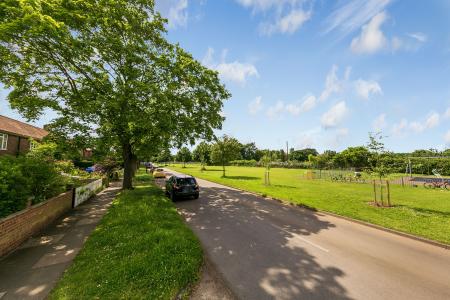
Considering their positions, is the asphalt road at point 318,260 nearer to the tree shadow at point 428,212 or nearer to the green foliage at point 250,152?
the tree shadow at point 428,212

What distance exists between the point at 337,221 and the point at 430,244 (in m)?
3.25

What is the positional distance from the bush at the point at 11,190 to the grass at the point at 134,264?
8.64 feet

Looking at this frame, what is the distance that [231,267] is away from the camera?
543 centimetres

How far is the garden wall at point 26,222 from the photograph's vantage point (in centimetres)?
618

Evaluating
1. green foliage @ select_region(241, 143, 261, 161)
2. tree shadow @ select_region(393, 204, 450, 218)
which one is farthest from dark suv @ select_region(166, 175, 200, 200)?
green foliage @ select_region(241, 143, 261, 161)

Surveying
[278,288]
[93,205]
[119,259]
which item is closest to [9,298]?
[119,259]

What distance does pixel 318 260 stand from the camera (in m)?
5.89

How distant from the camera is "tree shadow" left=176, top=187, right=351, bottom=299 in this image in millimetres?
4520

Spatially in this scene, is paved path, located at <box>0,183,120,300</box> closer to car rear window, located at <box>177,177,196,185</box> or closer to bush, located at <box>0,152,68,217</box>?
bush, located at <box>0,152,68,217</box>

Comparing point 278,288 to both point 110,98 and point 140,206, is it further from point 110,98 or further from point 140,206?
point 110,98

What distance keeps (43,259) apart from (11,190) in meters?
2.60

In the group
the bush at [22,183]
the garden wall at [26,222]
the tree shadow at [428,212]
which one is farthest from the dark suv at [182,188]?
the tree shadow at [428,212]

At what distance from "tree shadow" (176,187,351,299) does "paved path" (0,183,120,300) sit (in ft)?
13.3

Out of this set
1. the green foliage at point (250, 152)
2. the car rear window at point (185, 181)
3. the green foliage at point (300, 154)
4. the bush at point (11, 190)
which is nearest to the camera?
the bush at point (11, 190)
